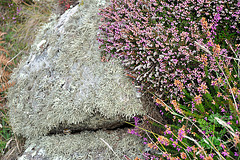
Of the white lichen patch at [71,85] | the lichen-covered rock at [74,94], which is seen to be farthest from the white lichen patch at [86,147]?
the white lichen patch at [71,85]

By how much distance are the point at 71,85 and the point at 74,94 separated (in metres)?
0.15

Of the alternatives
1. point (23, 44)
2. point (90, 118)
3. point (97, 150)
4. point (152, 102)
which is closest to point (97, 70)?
point (90, 118)

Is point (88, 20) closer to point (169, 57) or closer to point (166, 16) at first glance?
point (166, 16)

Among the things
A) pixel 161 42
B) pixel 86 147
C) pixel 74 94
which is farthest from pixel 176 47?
pixel 86 147

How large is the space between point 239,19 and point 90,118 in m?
2.21

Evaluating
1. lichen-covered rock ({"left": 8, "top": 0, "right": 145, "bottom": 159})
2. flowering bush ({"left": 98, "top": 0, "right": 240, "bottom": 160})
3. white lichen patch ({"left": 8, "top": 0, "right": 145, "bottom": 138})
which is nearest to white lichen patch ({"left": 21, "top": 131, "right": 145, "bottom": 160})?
lichen-covered rock ({"left": 8, "top": 0, "right": 145, "bottom": 159})

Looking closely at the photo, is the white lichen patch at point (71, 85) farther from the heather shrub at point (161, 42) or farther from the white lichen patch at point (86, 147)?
the heather shrub at point (161, 42)

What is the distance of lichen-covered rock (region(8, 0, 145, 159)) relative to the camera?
2.69 metres

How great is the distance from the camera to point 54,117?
9.66ft

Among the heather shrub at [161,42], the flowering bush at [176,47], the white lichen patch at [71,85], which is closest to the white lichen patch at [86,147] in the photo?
the white lichen patch at [71,85]

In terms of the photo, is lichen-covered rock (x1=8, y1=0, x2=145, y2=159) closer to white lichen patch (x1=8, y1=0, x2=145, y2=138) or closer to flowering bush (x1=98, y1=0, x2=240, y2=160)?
white lichen patch (x1=8, y1=0, x2=145, y2=138)

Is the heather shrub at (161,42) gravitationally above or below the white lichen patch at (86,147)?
above

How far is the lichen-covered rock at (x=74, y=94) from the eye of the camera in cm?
269

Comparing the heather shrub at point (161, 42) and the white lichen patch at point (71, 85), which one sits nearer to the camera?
the heather shrub at point (161, 42)
